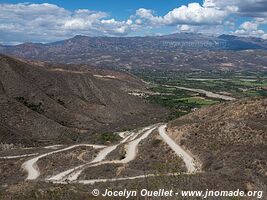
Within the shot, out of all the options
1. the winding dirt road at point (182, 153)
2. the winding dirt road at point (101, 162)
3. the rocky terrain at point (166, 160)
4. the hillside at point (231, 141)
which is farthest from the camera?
the winding dirt road at point (182, 153)

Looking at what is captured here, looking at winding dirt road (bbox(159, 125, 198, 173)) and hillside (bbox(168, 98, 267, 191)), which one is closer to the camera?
hillside (bbox(168, 98, 267, 191))

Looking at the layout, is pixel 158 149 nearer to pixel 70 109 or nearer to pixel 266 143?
pixel 266 143

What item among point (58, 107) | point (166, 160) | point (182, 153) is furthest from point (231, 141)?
point (58, 107)

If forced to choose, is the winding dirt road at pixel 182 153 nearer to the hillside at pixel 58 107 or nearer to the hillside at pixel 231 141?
the hillside at pixel 231 141

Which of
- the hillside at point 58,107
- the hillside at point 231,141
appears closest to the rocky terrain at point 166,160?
the hillside at point 231,141

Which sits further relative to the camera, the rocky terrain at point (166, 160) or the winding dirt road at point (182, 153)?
the winding dirt road at point (182, 153)

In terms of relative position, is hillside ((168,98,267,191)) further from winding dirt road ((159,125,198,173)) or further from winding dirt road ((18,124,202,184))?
winding dirt road ((18,124,202,184))

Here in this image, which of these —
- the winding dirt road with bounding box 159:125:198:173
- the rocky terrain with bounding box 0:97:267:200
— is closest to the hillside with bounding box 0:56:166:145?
the rocky terrain with bounding box 0:97:267:200
